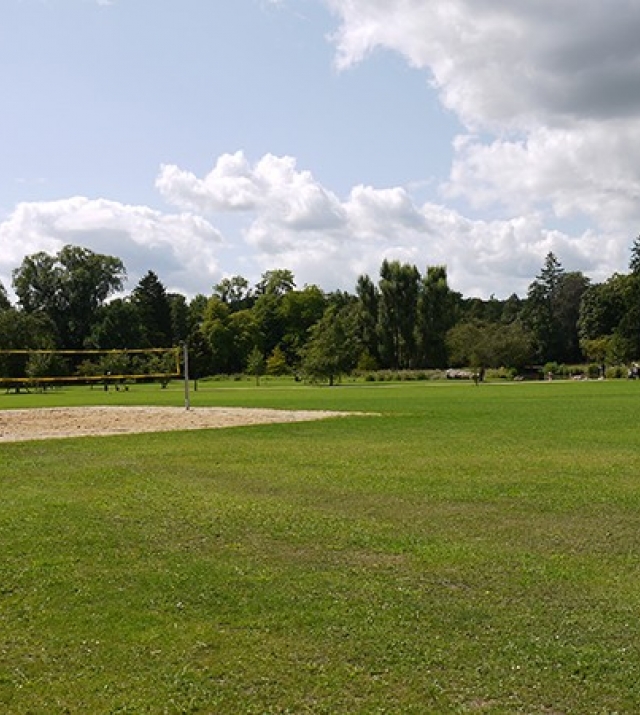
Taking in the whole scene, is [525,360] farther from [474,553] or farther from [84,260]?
[474,553]

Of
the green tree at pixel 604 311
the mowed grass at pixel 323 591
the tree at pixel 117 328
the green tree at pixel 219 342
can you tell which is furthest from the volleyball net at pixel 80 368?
the green tree at pixel 604 311

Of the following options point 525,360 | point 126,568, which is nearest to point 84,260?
point 525,360

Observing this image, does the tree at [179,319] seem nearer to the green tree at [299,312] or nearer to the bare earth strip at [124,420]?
the green tree at [299,312]

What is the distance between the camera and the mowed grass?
15.0 feet

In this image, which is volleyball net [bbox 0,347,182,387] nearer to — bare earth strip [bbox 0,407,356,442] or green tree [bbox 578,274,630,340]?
bare earth strip [bbox 0,407,356,442]

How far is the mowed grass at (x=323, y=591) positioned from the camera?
4.58 metres

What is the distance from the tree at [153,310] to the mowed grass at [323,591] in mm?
108487

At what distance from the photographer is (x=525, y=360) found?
92.0 m

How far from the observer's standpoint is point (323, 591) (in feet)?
20.8

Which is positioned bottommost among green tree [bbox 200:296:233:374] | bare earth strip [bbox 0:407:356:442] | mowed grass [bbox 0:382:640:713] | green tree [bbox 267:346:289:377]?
bare earth strip [bbox 0:407:356:442]

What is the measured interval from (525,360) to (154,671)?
90587 mm

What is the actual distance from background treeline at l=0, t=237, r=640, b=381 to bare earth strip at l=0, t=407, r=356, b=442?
146ft

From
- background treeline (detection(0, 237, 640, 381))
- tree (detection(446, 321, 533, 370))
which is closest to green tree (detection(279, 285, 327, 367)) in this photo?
background treeline (detection(0, 237, 640, 381))

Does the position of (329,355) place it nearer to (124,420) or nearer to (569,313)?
(124,420)
